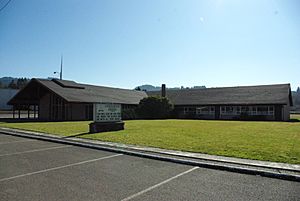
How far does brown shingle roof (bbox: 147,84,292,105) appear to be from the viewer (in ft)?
122

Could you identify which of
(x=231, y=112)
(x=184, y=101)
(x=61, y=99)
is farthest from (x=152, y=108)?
(x=61, y=99)

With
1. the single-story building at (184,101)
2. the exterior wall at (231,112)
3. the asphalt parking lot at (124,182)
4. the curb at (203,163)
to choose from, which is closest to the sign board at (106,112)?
the curb at (203,163)

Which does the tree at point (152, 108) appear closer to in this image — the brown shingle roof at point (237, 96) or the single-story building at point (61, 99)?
the single-story building at point (61, 99)

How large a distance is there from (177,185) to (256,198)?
5.33ft

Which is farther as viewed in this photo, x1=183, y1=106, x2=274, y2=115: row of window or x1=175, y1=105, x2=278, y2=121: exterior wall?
x1=183, y1=106, x2=274, y2=115: row of window

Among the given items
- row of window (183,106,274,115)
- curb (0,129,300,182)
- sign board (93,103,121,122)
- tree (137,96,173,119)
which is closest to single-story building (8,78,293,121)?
row of window (183,106,274,115)

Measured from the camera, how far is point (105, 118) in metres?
18.2

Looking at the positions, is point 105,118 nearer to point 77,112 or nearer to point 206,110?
point 77,112

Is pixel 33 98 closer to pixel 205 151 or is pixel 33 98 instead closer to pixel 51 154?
pixel 51 154

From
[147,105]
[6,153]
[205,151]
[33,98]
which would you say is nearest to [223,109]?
[147,105]

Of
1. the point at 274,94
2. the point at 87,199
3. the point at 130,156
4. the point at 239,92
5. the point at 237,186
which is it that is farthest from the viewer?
the point at 239,92

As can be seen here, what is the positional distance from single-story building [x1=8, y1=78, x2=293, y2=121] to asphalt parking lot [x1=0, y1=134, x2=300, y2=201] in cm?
2481

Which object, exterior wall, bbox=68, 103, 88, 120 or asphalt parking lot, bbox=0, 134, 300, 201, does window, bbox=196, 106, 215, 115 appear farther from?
asphalt parking lot, bbox=0, 134, 300, 201

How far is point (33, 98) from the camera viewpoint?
131 feet
